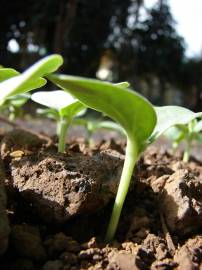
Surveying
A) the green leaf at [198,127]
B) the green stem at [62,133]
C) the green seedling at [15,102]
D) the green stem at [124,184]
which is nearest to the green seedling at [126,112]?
the green stem at [124,184]

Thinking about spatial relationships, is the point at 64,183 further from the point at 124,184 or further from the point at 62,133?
the point at 62,133

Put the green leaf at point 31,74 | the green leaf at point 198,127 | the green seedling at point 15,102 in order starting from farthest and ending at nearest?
1. the green seedling at point 15,102
2. the green leaf at point 198,127
3. the green leaf at point 31,74

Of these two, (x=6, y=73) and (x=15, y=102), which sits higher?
(x=15, y=102)

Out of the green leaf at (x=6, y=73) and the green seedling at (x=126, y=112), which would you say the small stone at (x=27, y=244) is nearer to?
the green seedling at (x=126, y=112)

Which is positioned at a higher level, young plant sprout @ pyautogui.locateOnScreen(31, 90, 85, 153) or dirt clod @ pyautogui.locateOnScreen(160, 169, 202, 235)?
young plant sprout @ pyautogui.locateOnScreen(31, 90, 85, 153)

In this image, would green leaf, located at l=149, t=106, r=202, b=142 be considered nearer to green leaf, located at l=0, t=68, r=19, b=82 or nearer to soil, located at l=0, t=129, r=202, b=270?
soil, located at l=0, t=129, r=202, b=270

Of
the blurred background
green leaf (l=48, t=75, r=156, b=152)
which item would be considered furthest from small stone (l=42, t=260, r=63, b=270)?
the blurred background

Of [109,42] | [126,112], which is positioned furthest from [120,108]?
[109,42]
